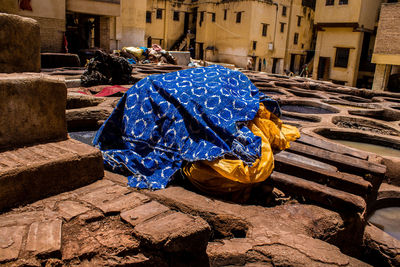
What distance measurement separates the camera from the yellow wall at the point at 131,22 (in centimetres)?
2192

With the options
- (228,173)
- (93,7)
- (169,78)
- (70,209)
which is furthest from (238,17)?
(70,209)

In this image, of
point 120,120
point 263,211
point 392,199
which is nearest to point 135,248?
point 263,211

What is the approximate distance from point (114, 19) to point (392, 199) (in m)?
18.7

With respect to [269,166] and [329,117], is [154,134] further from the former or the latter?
[329,117]

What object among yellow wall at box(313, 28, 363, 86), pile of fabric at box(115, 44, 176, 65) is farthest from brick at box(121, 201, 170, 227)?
yellow wall at box(313, 28, 363, 86)

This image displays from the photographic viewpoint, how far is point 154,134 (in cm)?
359

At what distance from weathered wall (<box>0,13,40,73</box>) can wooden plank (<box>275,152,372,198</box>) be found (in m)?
2.58

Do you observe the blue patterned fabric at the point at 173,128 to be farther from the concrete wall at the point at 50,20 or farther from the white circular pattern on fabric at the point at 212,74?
the concrete wall at the point at 50,20

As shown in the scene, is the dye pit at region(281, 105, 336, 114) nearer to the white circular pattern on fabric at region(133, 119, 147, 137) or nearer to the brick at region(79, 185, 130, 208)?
the white circular pattern on fabric at region(133, 119, 147, 137)

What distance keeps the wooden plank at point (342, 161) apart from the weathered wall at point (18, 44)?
2891 millimetres

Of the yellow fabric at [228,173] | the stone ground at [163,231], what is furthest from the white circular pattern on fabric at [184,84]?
the stone ground at [163,231]

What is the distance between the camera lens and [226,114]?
142 inches

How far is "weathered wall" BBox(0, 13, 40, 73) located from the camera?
2.66m

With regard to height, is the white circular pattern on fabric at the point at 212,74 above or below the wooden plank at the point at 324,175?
above
